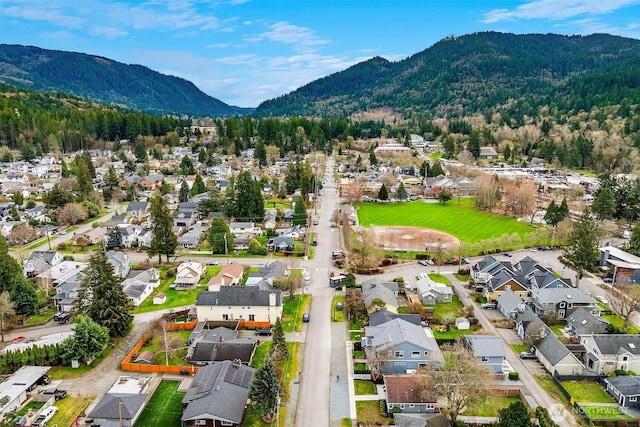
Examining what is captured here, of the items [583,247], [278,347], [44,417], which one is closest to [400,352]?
[278,347]

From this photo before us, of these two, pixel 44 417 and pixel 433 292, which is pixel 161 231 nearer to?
pixel 44 417

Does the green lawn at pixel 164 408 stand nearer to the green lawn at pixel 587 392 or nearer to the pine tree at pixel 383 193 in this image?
the green lawn at pixel 587 392

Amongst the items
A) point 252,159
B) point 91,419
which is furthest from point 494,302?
point 252,159

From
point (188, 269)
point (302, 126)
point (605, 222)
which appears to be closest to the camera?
point (188, 269)

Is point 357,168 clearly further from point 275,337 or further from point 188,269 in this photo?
point 275,337

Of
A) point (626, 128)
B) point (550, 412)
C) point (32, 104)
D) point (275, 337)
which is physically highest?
point (32, 104)

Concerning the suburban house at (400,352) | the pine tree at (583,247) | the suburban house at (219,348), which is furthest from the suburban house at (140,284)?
the pine tree at (583,247)
